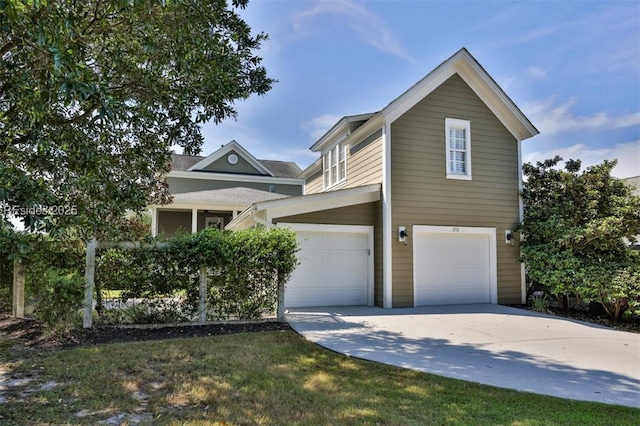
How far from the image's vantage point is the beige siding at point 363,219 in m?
10.4

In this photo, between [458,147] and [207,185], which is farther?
[207,185]

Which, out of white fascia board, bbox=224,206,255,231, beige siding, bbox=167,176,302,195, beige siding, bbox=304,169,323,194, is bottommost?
white fascia board, bbox=224,206,255,231

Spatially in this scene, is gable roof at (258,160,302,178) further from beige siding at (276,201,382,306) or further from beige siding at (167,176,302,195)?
beige siding at (276,201,382,306)

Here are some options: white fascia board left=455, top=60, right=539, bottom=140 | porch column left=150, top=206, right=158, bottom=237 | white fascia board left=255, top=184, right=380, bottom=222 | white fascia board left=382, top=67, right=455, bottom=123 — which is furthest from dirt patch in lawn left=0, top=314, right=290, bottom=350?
porch column left=150, top=206, right=158, bottom=237

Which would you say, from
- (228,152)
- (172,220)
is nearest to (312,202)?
(172,220)

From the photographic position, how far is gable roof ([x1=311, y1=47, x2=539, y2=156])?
10.6m

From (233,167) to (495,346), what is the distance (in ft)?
61.0

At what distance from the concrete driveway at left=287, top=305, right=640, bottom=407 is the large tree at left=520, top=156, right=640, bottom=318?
1006mm

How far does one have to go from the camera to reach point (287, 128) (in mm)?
18609

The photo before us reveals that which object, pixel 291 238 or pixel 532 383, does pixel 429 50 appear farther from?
pixel 532 383

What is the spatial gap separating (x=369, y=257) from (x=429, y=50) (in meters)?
6.91

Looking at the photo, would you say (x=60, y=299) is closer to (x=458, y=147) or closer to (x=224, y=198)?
(x=458, y=147)

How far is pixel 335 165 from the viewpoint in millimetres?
14219

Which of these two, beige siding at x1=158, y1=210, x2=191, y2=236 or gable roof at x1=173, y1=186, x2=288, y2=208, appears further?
beige siding at x1=158, y1=210, x2=191, y2=236
